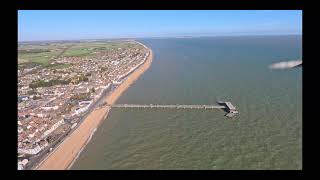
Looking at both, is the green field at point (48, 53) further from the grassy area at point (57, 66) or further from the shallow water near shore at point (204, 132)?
the shallow water near shore at point (204, 132)

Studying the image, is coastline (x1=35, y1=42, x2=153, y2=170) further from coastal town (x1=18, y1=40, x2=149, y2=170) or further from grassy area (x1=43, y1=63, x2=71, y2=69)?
grassy area (x1=43, y1=63, x2=71, y2=69)

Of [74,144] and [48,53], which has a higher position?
[48,53]

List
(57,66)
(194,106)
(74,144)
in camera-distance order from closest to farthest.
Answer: (74,144), (194,106), (57,66)

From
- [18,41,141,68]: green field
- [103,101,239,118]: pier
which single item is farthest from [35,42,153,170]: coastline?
[18,41,141,68]: green field

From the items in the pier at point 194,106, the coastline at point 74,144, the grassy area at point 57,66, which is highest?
the grassy area at point 57,66

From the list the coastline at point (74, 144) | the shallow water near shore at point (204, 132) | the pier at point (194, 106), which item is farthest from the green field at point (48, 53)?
the coastline at point (74, 144)

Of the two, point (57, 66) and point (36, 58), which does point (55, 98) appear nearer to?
point (57, 66)

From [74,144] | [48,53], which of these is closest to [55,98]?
[74,144]

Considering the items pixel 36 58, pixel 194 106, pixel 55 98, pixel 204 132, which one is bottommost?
pixel 204 132

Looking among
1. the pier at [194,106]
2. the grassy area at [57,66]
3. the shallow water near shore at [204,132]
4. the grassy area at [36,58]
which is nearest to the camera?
the shallow water near shore at [204,132]

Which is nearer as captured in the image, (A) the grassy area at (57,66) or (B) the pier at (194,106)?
(B) the pier at (194,106)
